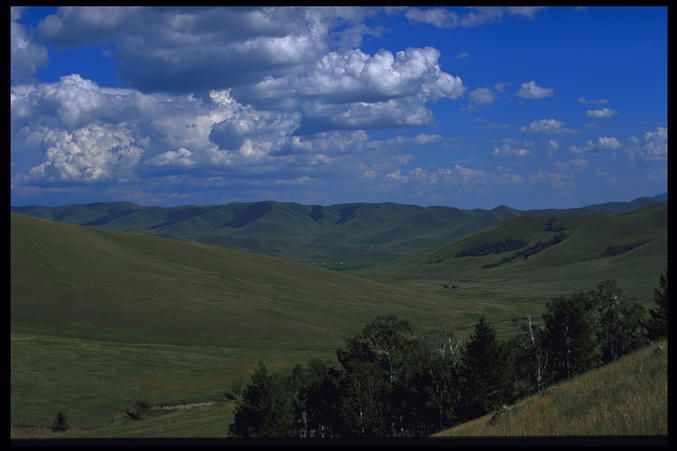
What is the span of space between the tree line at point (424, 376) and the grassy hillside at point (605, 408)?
129 feet

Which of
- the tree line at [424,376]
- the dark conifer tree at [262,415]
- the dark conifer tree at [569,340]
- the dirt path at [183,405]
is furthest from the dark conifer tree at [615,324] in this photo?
the dirt path at [183,405]

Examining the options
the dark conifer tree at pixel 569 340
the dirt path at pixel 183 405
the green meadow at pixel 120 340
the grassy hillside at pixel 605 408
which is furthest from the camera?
the dark conifer tree at pixel 569 340

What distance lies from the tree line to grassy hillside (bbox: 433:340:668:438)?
39.4 metres

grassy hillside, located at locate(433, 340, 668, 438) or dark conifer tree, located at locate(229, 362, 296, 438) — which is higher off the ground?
grassy hillside, located at locate(433, 340, 668, 438)

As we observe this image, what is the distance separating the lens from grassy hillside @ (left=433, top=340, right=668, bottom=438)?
11.9 meters

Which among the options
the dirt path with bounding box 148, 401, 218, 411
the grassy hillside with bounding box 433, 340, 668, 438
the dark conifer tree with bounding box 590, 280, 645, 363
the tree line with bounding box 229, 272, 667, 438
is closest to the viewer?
the grassy hillside with bounding box 433, 340, 668, 438

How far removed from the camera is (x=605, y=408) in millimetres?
13672

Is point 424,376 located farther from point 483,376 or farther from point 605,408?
point 605,408

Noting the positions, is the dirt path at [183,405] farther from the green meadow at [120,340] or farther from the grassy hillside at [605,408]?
the grassy hillside at [605,408]

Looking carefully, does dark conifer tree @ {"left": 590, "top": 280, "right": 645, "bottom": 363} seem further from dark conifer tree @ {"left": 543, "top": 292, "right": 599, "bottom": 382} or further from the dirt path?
the dirt path

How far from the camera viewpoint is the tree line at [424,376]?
5522cm

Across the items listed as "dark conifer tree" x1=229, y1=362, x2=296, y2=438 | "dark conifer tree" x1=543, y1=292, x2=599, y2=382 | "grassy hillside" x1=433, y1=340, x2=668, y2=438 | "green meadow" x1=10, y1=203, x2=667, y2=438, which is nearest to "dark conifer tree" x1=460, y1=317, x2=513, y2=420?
"dark conifer tree" x1=543, y1=292, x2=599, y2=382

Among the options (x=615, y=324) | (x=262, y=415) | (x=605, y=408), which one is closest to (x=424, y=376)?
(x=262, y=415)

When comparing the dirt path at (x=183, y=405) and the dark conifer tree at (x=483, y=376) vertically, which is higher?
the dark conifer tree at (x=483, y=376)
